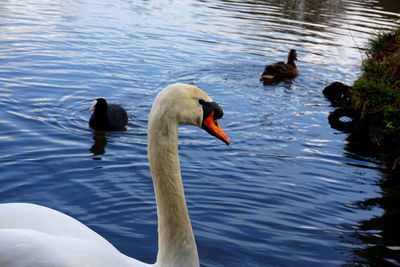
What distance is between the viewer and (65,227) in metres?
3.73

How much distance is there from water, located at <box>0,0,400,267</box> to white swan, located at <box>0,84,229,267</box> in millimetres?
1937

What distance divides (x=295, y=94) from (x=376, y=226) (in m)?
6.72

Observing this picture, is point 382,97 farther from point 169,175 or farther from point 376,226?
point 169,175

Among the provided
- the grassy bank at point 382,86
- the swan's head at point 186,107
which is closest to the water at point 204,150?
the grassy bank at point 382,86

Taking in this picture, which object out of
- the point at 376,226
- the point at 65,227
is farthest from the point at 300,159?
the point at 65,227

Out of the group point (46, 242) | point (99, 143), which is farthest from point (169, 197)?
point (99, 143)

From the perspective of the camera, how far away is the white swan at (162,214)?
11.5 ft

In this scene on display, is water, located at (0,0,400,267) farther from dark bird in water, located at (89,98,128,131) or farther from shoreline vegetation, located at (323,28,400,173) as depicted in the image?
shoreline vegetation, located at (323,28,400,173)

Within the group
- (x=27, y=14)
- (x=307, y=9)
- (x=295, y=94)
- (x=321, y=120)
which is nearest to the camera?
(x=321, y=120)

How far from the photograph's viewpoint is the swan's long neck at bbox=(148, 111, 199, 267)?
3.67 meters

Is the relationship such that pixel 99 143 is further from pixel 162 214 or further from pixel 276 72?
pixel 276 72

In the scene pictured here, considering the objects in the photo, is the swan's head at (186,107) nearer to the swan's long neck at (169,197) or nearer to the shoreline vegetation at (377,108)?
the swan's long neck at (169,197)

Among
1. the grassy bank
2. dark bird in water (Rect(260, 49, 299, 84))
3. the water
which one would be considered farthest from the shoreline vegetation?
dark bird in water (Rect(260, 49, 299, 84))

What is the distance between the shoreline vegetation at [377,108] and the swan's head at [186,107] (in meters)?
5.53
